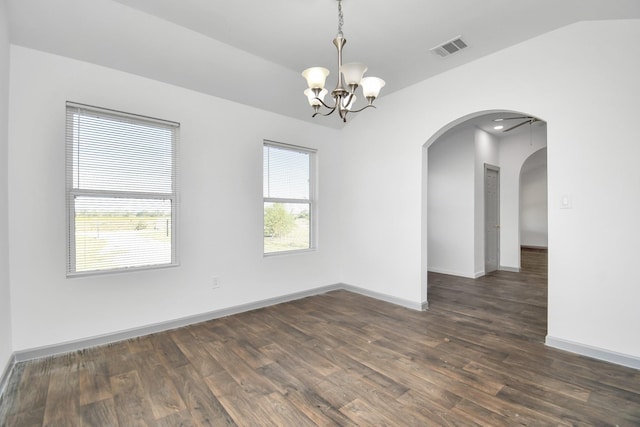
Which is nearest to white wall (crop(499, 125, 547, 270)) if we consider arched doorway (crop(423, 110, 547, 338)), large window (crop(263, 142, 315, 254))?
arched doorway (crop(423, 110, 547, 338))

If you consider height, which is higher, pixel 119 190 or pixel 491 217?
pixel 119 190

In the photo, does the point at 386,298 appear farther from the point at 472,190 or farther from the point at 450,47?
the point at 450,47

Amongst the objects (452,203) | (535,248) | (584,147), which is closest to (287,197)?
(584,147)

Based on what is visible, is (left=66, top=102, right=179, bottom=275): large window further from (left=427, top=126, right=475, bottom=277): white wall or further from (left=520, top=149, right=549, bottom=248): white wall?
(left=520, top=149, right=549, bottom=248): white wall

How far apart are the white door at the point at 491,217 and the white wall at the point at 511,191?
105 millimetres

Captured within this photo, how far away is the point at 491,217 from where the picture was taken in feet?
20.7

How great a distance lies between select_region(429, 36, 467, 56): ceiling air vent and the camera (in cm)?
291

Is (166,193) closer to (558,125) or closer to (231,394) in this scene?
(231,394)

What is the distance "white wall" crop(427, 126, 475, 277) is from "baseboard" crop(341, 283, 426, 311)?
8.05 ft

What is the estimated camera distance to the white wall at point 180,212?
7.95ft

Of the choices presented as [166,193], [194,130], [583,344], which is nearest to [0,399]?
[166,193]

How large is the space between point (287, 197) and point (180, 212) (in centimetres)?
152

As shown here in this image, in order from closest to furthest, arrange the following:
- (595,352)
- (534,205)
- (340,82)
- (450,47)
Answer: (340,82)
(595,352)
(450,47)
(534,205)

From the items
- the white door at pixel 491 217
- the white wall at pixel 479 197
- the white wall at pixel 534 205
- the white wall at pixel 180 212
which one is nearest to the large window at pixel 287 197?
the white wall at pixel 180 212
